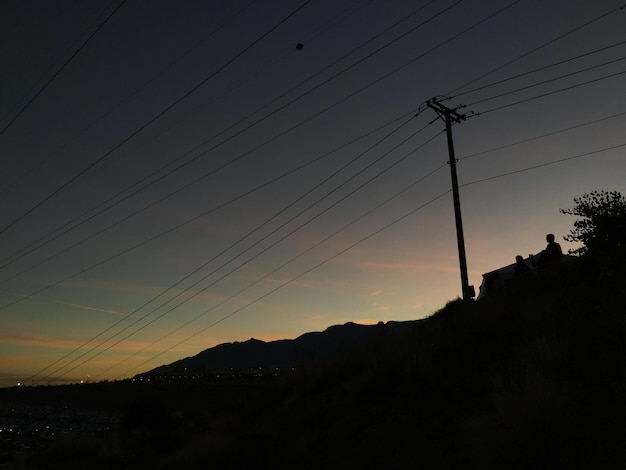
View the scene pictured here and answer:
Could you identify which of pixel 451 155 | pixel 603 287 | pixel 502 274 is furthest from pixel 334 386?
pixel 502 274

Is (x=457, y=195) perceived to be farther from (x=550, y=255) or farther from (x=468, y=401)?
(x=468, y=401)

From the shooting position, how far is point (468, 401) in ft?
32.3

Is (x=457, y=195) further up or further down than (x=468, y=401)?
further up

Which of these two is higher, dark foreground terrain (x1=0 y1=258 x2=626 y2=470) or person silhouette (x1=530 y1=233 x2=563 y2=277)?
person silhouette (x1=530 y1=233 x2=563 y2=277)

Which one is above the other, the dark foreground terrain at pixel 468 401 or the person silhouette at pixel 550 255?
the person silhouette at pixel 550 255

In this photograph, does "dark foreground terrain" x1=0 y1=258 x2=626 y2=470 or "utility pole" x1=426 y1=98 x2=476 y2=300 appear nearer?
"dark foreground terrain" x1=0 y1=258 x2=626 y2=470

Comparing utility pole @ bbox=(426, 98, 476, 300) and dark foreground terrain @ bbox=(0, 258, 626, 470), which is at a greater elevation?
utility pole @ bbox=(426, 98, 476, 300)

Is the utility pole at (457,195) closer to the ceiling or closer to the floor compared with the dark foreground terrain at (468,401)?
closer to the ceiling

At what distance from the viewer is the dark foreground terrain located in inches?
284

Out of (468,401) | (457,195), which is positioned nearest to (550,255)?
(457,195)

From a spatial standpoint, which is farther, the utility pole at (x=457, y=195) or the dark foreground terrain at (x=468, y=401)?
the utility pole at (x=457, y=195)

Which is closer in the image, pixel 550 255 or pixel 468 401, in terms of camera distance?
pixel 468 401

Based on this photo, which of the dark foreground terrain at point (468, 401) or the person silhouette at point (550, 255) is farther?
the person silhouette at point (550, 255)

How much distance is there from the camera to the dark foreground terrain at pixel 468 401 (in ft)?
23.7
